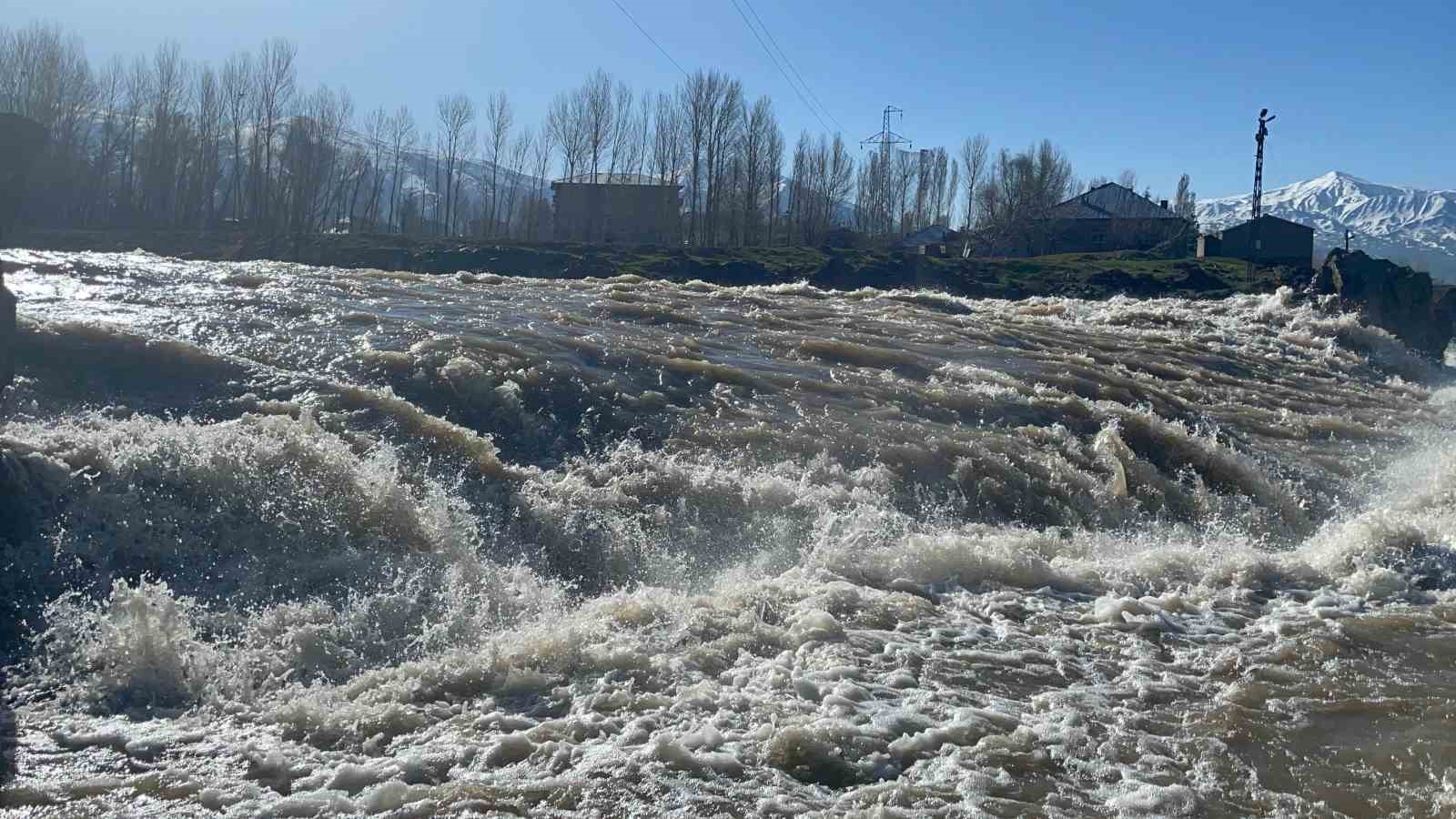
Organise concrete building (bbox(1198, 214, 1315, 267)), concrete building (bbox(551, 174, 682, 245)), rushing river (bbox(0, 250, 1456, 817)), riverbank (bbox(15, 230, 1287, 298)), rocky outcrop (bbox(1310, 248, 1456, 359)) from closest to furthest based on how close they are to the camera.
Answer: rushing river (bbox(0, 250, 1456, 817)) < rocky outcrop (bbox(1310, 248, 1456, 359)) < riverbank (bbox(15, 230, 1287, 298)) < concrete building (bbox(1198, 214, 1315, 267)) < concrete building (bbox(551, 174, 682, 245))

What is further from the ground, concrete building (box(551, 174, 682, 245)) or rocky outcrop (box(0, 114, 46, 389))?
concrete building (box(551, 174, 682, 245))

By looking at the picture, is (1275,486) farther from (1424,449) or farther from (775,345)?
(775,345)

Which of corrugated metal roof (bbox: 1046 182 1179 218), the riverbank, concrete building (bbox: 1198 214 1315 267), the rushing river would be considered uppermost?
corrugated metal roof (bbox: 1046 182 1179 218)

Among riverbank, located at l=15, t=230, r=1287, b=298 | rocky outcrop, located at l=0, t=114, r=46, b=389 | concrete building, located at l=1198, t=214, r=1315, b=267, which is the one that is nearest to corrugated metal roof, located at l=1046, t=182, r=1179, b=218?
concrete building, located at l=1198, t=214, r=1315, b=267

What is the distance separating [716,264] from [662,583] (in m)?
37.7

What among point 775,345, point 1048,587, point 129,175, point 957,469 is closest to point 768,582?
point 1048,587

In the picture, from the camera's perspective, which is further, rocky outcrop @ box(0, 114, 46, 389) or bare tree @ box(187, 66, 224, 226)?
bare tree @ box(187, 66, 224, 226)

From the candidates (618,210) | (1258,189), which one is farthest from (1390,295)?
(618,210)

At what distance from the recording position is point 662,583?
319 inches

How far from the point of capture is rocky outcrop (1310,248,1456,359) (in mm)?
30656

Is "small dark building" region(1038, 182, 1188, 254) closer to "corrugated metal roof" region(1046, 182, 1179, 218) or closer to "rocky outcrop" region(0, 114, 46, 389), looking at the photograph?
"corrugated metal roof" region(1046, 182, 1179, 218)

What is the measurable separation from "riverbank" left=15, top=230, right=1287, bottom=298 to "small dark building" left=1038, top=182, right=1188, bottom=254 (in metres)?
15.2

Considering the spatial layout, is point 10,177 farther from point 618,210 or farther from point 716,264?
point 618,210

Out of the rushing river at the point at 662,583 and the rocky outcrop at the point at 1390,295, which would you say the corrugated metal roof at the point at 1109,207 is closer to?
the rocky outcrop at the point at 1390,295
